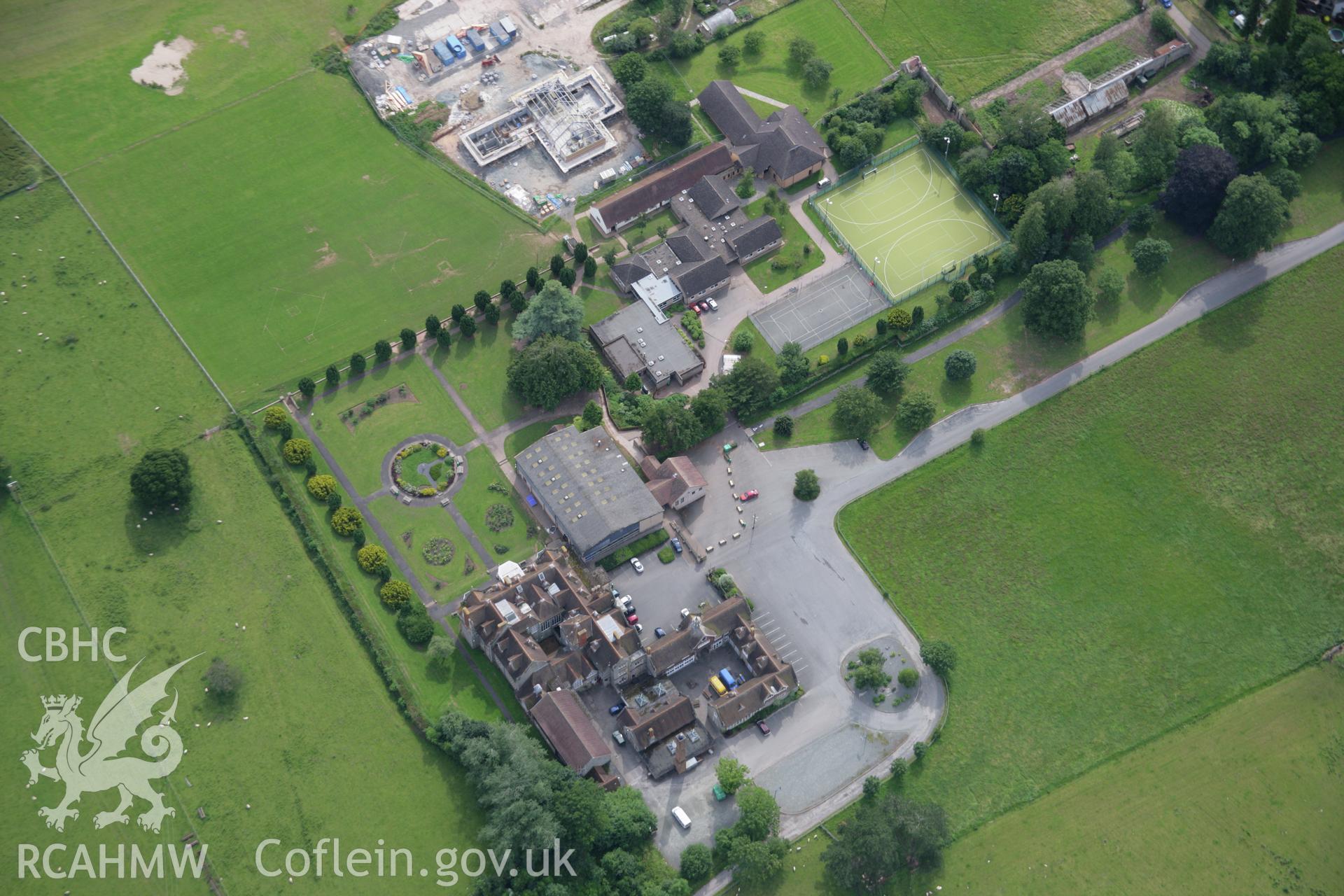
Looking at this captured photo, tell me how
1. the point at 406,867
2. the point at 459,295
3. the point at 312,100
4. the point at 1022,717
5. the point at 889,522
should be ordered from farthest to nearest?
1. the point at 312,100
2. the point at 459,295
3. the point at 889,522
4. the point at 1022,717
5. the point at 406,867

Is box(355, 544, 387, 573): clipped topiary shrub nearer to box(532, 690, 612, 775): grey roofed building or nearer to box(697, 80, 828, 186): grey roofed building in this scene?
box(532, 690, 612, 775): grey roofed building

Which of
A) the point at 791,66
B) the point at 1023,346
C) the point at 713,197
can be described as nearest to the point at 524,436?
the point at 713,197

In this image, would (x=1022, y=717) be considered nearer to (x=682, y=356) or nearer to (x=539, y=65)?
(x=682, y=356)

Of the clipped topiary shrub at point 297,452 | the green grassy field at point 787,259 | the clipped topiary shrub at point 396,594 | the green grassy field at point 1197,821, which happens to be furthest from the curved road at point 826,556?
the clipped topiary shrub at point 297,452

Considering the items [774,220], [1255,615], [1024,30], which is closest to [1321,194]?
[1024,30]

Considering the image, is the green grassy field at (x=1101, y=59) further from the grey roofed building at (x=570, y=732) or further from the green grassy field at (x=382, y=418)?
the grey roofed building at (x=570, y=732)

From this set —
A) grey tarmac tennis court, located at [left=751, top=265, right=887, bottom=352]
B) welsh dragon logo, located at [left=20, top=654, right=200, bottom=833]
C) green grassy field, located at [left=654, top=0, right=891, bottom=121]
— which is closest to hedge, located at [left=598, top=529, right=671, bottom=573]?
grey tarmac tennis court, located at [left=751, top=265, right=887, bottom=352]
